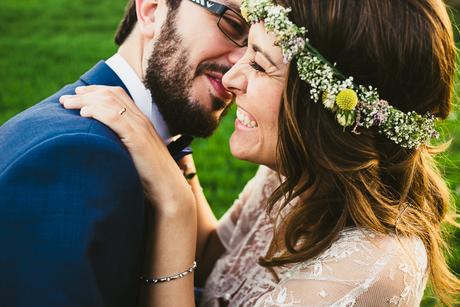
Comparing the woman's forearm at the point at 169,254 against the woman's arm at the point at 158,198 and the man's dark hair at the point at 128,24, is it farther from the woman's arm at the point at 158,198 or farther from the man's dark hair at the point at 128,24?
the man's dark hair at the point at 128,24

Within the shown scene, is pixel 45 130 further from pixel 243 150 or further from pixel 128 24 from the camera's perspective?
pixel 128 24

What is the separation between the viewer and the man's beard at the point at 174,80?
3.05 metres

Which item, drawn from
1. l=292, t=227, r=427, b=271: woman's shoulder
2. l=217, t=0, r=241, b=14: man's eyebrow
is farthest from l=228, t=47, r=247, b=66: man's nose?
l=292, t=227, r=427, b=271: woman's shoulder

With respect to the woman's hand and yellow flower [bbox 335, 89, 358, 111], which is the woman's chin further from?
yellow flower [bbox 335, 89, 358, 111]

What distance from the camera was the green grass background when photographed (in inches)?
236

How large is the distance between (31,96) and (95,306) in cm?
619

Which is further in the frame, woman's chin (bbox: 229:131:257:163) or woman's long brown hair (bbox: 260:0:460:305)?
woman's chin (bbox: 229:131:257:163)

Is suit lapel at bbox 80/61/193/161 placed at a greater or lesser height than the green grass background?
greater

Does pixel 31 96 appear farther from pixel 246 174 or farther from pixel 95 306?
pixel 95 306

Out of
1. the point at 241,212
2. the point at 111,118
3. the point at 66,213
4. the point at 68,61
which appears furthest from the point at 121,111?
the point at 68,61

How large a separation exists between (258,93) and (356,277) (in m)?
0.88

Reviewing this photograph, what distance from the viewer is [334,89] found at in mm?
2570

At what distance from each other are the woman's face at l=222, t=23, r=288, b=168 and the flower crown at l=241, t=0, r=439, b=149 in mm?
89

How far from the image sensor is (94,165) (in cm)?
222
